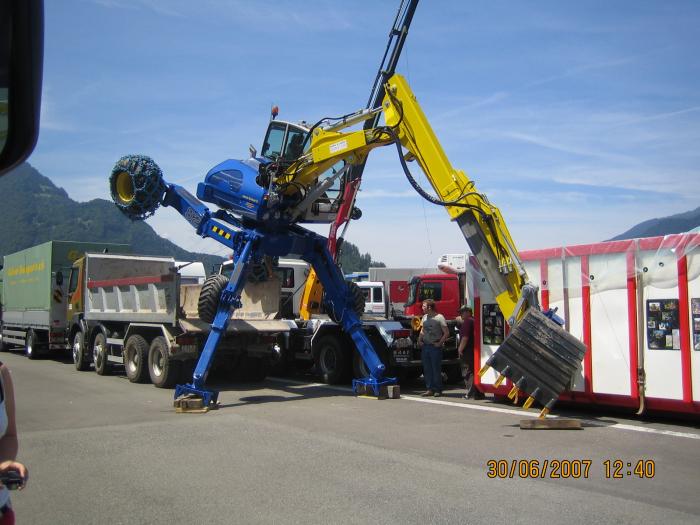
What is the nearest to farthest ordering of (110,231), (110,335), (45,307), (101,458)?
(101,458)
(110,335)
(45,307)
(110,231)

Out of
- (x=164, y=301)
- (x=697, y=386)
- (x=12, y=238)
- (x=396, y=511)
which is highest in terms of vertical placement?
(x=12, y=238)

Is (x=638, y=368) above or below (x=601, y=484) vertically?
above

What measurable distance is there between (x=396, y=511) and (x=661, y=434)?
4907 mm

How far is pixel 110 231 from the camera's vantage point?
132750 millimetres

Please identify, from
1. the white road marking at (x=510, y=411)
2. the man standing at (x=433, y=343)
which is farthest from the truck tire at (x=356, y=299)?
the white road marking at (x=510, y=411)

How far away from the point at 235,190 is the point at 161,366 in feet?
13.3

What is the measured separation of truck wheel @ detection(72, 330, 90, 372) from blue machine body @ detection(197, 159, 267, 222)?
6.26 meters

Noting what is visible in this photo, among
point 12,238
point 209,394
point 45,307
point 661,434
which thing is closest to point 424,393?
point 209,394

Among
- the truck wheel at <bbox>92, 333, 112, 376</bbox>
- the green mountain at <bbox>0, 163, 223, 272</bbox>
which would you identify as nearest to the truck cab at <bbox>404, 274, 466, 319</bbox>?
the truck wheel at <bbox>92, 333, 112, 376</bbox>

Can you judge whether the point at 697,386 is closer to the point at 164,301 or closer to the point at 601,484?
the point at 601,484

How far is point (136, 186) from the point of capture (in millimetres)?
13797

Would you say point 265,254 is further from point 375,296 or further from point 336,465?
point 375,296

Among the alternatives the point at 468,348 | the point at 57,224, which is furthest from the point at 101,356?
the point at 57,224

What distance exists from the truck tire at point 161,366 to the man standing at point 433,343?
16.9 ft
